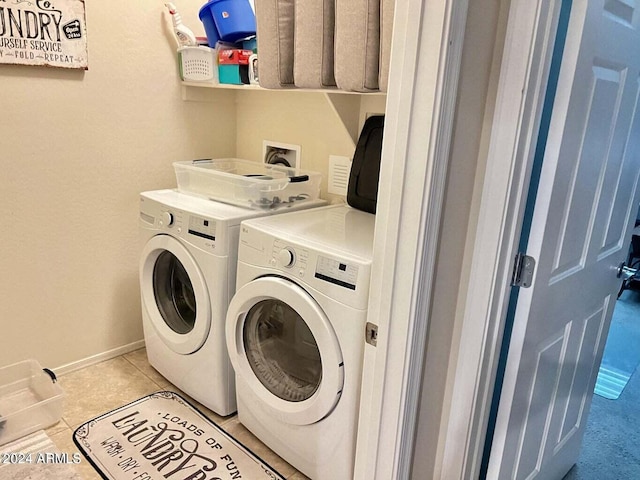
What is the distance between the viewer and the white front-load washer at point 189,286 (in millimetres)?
1808

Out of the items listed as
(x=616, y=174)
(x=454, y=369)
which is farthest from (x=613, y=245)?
(x=454, y=369)

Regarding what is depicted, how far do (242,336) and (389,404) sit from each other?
2.52ft

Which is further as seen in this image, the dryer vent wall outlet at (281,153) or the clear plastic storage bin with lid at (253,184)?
the dryer vent wall outlet at (281,153)

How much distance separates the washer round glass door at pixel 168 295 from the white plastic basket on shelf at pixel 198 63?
768mm

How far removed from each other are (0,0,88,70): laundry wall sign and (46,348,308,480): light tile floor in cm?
138

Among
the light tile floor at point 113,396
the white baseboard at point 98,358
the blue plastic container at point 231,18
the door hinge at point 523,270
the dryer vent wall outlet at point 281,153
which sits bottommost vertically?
the light tile floor at point 113,396

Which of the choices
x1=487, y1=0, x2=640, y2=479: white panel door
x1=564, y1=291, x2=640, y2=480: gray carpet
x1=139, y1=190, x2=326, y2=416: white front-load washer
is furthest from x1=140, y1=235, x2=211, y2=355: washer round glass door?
x1=564, y1=291, x2=640, y2=480: gray carpet

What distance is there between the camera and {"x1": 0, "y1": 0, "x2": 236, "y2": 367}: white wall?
1961 mm

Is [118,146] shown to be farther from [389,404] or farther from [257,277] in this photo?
[389,404]

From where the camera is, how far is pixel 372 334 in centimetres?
115

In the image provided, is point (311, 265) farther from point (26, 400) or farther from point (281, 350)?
point (26, 400)

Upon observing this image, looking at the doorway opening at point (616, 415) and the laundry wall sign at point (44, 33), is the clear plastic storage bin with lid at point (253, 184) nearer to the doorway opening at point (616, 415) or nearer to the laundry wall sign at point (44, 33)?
the laundry wall sign at point (44, 33)

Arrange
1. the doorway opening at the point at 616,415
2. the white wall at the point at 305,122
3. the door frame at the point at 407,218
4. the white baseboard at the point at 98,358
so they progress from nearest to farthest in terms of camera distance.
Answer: the door frame at the point at 407,218 → the doorway opening at the point at 616,415 → the white wall at the point at 305,122 → the white baseboard at the point at 98,358

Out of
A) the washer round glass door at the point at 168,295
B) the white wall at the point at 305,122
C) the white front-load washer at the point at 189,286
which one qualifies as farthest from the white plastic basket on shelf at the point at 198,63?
the washer round glass door at the point at 168,295
